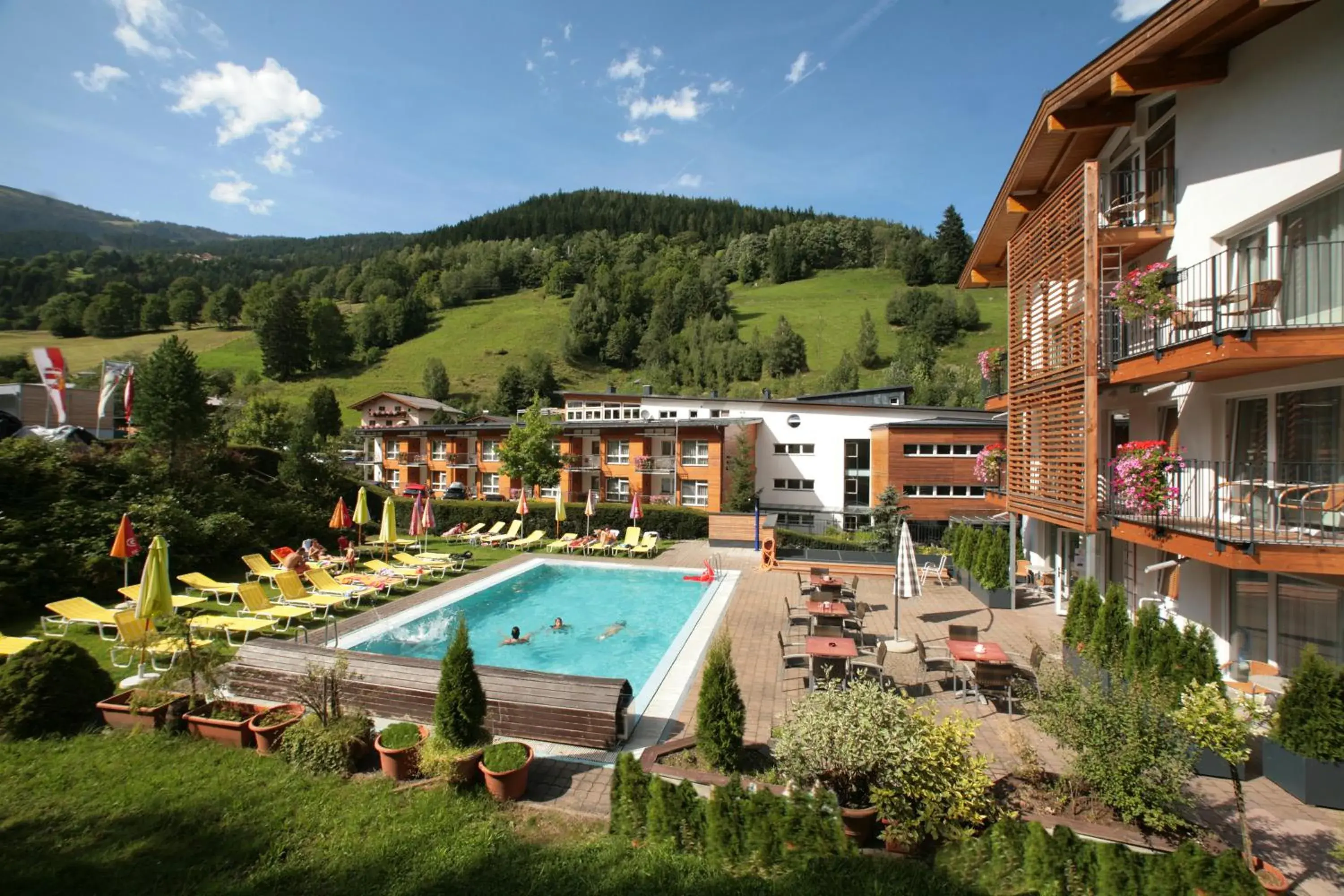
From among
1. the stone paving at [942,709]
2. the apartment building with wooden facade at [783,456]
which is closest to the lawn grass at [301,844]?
the stone paving at [942,709]

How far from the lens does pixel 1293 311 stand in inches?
281

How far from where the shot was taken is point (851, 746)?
5.30 metres

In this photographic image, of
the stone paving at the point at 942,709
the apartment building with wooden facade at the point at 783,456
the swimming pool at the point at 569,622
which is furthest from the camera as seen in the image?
the apartment building with wooden facade at the point at 783,456

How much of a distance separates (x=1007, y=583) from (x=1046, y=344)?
234 inches

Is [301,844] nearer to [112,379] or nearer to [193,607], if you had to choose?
[193,607]

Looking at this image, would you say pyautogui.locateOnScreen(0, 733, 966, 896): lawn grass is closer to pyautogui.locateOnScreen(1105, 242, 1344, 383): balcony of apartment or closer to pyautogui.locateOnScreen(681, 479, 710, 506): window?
pyautogui.locateOnScreen(1105, 242, 1344, 383): balcony of apartment

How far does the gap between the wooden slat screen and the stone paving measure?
277cm

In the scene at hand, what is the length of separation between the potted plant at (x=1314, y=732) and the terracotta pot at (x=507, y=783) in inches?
306

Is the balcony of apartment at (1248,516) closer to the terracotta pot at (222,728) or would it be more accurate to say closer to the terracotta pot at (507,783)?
the terracotta pot at (507,783)

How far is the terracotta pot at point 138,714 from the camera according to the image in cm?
748

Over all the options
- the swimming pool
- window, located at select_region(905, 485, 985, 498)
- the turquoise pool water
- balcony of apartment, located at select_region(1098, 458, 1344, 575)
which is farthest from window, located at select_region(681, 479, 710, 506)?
balcony of apartment, located at select_region(1098, 458, 1344, 575)

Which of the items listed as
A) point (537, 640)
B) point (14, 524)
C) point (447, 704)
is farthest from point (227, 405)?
point (447, 704)

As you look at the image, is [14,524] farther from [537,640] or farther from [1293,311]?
[1293,311]

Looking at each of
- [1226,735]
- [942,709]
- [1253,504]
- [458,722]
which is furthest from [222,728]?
[1253,504]
